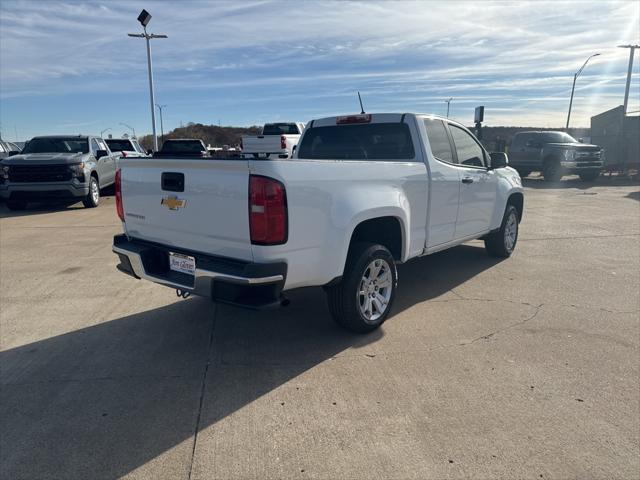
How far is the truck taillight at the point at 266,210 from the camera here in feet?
10.7

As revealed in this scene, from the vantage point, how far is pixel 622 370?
3.74 metres

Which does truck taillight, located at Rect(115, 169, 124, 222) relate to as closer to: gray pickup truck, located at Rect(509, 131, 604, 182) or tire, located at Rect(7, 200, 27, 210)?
tire, located at Rect(7, 200, 27, 210)

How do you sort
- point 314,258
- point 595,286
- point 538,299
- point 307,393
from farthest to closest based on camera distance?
point 595,286
point 538,299
point 314,258
point 307,393

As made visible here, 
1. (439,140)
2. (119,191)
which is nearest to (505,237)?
(439,140)

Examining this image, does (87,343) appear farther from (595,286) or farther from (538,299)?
(595,286)

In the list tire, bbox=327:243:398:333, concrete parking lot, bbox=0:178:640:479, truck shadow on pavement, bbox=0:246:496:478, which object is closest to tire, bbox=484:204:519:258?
concrete parking lot, bbox=0:178:640:479

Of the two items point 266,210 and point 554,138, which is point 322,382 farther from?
point 554,138

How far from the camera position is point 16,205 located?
40.8 ft

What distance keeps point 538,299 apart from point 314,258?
3.01 m

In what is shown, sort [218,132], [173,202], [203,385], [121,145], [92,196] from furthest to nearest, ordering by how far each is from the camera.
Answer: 1. [218,132]
2. [121,145]
3. [92,196]
4. [173,202]
5. [203,385]

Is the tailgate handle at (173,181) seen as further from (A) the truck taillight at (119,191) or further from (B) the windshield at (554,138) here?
(B) the windshield at (554,138)

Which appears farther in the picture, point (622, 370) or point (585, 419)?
point (622, 370)

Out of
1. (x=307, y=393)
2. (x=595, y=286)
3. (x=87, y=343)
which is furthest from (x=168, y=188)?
(x=595, y=286)

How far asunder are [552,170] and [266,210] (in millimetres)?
19516
